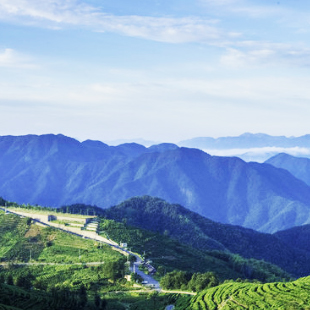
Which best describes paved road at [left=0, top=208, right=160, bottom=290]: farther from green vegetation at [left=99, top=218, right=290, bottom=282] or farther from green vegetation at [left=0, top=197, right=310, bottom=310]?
green vegetation at [left=99, top=218, right=290, bottom=282]

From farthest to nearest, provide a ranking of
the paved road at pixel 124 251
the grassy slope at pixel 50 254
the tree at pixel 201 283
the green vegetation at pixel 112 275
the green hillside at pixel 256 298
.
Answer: the paved road at pixel 124 251
the grassy slope at pixel 50 254
the tree at pixel 201 283
the green vegetation at pixel 112 275
the green hillside at pixel 256 298

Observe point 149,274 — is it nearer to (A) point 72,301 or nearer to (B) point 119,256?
(B) point 119,256

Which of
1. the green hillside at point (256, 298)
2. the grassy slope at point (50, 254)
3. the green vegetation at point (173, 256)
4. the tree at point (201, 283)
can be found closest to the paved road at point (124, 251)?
the green vegetation at point (173, 256)

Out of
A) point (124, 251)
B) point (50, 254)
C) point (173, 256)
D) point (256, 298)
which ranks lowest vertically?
point (173, 256)

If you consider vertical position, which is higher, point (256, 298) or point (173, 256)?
point (256, 298)

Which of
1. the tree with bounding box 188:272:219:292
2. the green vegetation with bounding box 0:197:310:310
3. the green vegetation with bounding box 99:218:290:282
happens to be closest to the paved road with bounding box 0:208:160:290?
the green vegetation with bounding box 0:197:310:310

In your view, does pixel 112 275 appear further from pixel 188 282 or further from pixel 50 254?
pixel 50 254

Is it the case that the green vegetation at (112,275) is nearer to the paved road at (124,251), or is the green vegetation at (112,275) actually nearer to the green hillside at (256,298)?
the green hillside at (256,298)

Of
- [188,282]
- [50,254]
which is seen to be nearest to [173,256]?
[50,254]

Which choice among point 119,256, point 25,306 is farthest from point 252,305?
point 119,256
